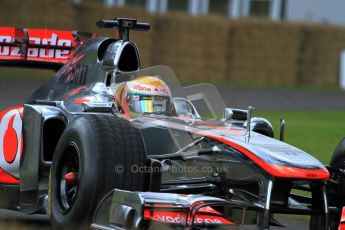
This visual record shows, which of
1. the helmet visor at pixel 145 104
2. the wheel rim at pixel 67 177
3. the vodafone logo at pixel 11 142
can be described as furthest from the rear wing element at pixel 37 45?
the wheel rim at pixel 67 177

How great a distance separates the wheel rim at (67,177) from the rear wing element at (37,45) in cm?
235

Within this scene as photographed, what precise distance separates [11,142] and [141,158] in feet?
5.72

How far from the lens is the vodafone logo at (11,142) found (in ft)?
25.9

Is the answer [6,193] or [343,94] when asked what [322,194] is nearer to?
[6,193]

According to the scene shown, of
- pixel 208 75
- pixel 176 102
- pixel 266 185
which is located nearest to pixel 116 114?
pixel 176 102

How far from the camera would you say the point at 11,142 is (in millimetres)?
7961

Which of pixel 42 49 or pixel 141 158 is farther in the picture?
pixel 42 49

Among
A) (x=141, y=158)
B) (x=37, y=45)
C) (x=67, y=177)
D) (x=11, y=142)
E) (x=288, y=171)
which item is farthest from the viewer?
(x=37, y=45)

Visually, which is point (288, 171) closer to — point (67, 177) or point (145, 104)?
point (67, 177)

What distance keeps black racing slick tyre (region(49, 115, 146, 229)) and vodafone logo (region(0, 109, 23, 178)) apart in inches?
39.8

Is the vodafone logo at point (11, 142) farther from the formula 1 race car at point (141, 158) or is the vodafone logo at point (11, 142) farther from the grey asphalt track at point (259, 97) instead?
the grey asphalt track at point (259, 97)

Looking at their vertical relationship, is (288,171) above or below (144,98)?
below

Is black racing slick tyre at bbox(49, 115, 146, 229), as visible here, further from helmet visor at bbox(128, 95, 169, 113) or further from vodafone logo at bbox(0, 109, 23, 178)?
vodafone logo at bbox(0, 109, 23, 178)

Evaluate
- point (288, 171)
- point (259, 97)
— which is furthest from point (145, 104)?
point (259, 97)
